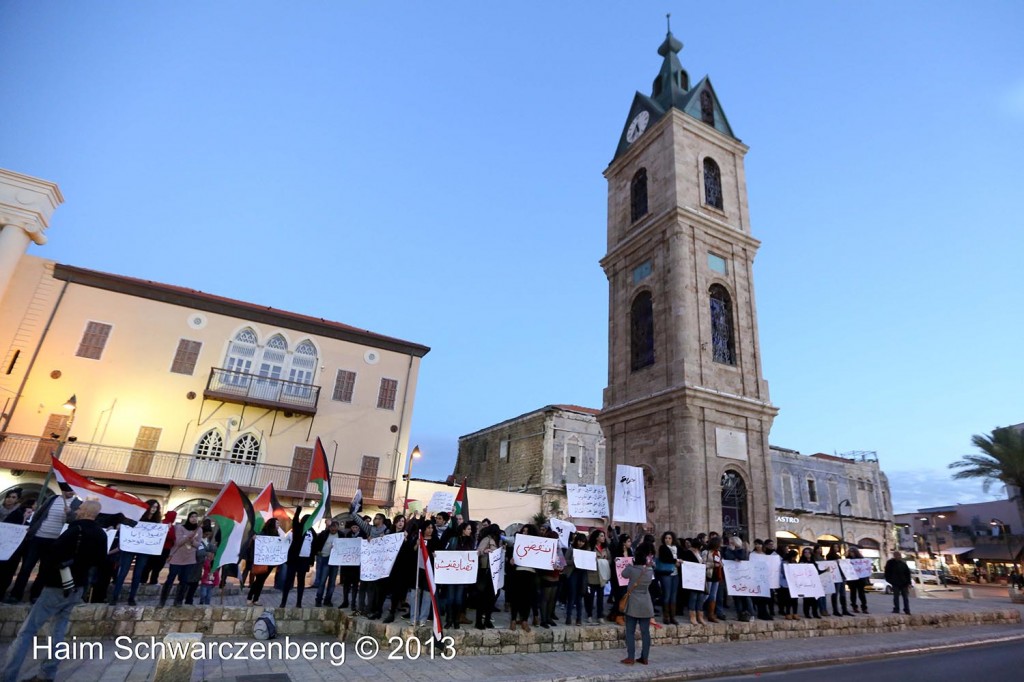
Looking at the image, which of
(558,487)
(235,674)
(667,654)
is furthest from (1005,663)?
(558,487)

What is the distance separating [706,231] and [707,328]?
11.7 ft

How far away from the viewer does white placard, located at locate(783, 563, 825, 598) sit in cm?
1151

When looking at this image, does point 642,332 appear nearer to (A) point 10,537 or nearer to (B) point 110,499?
(B) point 110,499

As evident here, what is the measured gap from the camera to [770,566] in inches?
452

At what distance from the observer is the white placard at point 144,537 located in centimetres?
960

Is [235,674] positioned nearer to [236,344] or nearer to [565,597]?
[565,597]

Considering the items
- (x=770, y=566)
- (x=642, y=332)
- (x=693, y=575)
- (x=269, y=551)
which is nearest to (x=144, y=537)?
(x=269, y=551)

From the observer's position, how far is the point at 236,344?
2553cm

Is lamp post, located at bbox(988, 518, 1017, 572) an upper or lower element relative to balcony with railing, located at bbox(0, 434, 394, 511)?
upper

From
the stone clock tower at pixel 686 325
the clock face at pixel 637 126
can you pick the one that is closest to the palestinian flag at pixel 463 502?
the stone clock tower at pixel 686 325

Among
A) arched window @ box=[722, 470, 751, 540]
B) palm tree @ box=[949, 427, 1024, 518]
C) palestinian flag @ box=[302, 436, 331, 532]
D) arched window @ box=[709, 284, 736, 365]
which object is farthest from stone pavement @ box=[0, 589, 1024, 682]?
palm tree @ box=[949, 427, 1024, 518]

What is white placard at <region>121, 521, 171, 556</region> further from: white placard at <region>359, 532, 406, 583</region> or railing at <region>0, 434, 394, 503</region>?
railing at <region>0, 434, 394, 503</region>

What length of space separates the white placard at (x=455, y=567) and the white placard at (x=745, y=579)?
5614 millimetres

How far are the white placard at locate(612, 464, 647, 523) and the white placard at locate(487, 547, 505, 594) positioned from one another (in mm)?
3981
